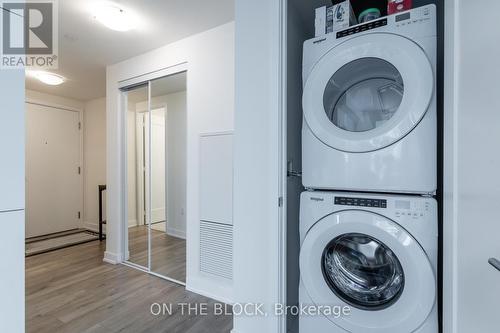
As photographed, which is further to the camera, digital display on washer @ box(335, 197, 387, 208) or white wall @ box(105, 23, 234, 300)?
white wall @ box(105, 23, 234, 300)

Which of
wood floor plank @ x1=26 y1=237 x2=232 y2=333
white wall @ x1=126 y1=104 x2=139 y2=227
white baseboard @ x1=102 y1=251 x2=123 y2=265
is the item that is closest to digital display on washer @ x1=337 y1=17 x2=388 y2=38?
wood floor plank @ x1=26 y1=237 x2=232 y2=333

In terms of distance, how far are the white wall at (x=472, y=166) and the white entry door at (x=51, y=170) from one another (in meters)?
5.02

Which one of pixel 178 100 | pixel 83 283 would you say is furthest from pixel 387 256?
pixel 83 283

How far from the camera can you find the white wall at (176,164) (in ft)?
8.64

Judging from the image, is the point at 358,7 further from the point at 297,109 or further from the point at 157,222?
the point at 157,222

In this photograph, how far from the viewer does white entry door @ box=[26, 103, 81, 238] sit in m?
3.95

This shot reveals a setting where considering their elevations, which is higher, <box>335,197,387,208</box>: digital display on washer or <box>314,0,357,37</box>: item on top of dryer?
<box>314,0,357,37</box>: item on top of dryer

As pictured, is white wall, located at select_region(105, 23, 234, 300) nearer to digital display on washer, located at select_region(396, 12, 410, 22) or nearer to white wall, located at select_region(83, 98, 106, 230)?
digital display on washer, located at select_region(396, 12, 410, 22)

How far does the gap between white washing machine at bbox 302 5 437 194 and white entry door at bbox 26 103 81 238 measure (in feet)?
14.7

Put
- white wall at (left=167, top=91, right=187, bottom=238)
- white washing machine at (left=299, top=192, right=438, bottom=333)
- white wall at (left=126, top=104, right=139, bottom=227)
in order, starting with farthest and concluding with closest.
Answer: white wall at (left=126, top=104, right=139, bottom=227), white wall at (left=167, top=91, right=187, bottom=238), white washing machine at (left=299, top=192, right=438, bottom=333)

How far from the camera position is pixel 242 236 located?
1520mm

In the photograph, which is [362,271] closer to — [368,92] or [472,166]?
[472,166]

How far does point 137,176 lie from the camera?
9.82 feet

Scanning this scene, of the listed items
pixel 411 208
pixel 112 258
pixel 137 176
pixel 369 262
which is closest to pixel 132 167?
pixel 137 176
